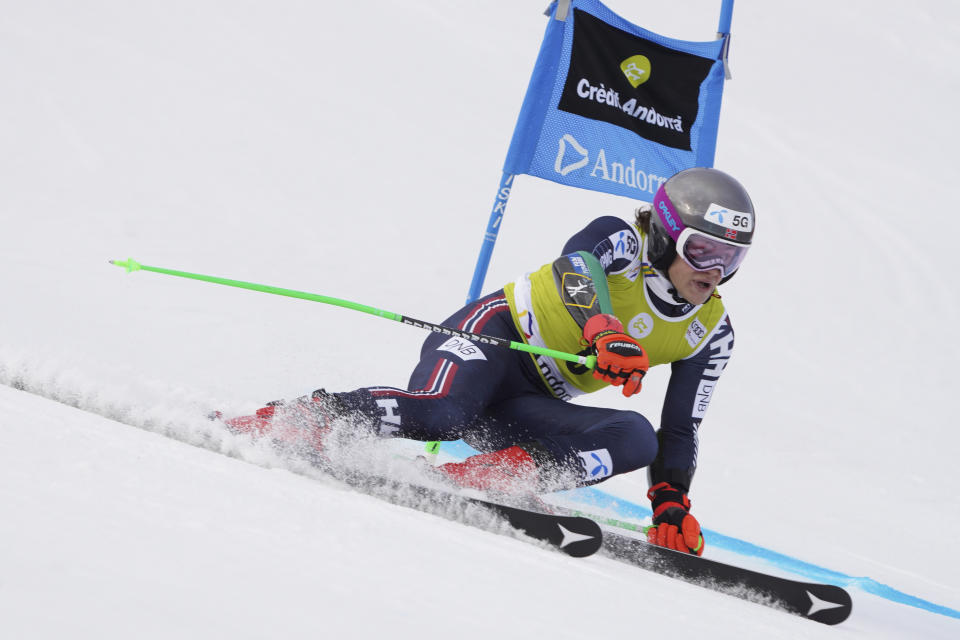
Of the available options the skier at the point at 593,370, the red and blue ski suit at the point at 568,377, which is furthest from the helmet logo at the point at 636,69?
the red and blue ski suit at the point at 568,377

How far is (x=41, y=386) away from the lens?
261cm

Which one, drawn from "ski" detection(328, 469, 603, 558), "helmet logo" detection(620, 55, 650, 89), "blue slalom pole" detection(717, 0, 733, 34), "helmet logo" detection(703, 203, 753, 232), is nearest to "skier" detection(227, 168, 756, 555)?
"helmet logo" detection(703, 203, 753, 232)

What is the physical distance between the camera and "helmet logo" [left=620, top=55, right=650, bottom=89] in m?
4.30

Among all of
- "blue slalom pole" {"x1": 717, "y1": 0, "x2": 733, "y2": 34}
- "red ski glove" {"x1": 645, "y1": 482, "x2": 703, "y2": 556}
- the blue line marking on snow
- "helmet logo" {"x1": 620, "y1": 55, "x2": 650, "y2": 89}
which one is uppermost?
"blue slalom pole" {"x1": 717, "y1": 0, "x2": 733, "y2": 34}

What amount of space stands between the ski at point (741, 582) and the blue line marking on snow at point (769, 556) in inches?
43.9

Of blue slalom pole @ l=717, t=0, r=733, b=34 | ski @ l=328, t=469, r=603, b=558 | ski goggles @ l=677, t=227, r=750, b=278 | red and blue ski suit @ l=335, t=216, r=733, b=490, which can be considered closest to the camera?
ski @ l=328, t=469, r=603, b=558

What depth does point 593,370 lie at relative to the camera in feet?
9.20

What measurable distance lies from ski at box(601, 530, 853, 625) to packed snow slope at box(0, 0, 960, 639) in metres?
0.19

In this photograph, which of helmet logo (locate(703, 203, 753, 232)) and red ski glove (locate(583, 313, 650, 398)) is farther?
helmet logo (locate(703, 203, 753, 232))

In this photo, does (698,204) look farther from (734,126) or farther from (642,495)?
(734,126)

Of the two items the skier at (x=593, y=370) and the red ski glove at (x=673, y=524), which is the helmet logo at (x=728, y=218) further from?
the red ski glove at (x=673, y=524)

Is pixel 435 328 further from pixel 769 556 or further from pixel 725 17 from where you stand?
pixel 725 17

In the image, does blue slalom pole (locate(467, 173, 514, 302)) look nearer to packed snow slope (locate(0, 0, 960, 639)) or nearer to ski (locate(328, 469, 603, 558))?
packed snow slope (locate(0, 0, 960, 639))

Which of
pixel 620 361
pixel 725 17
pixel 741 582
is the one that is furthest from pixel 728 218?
pixel 725 17
